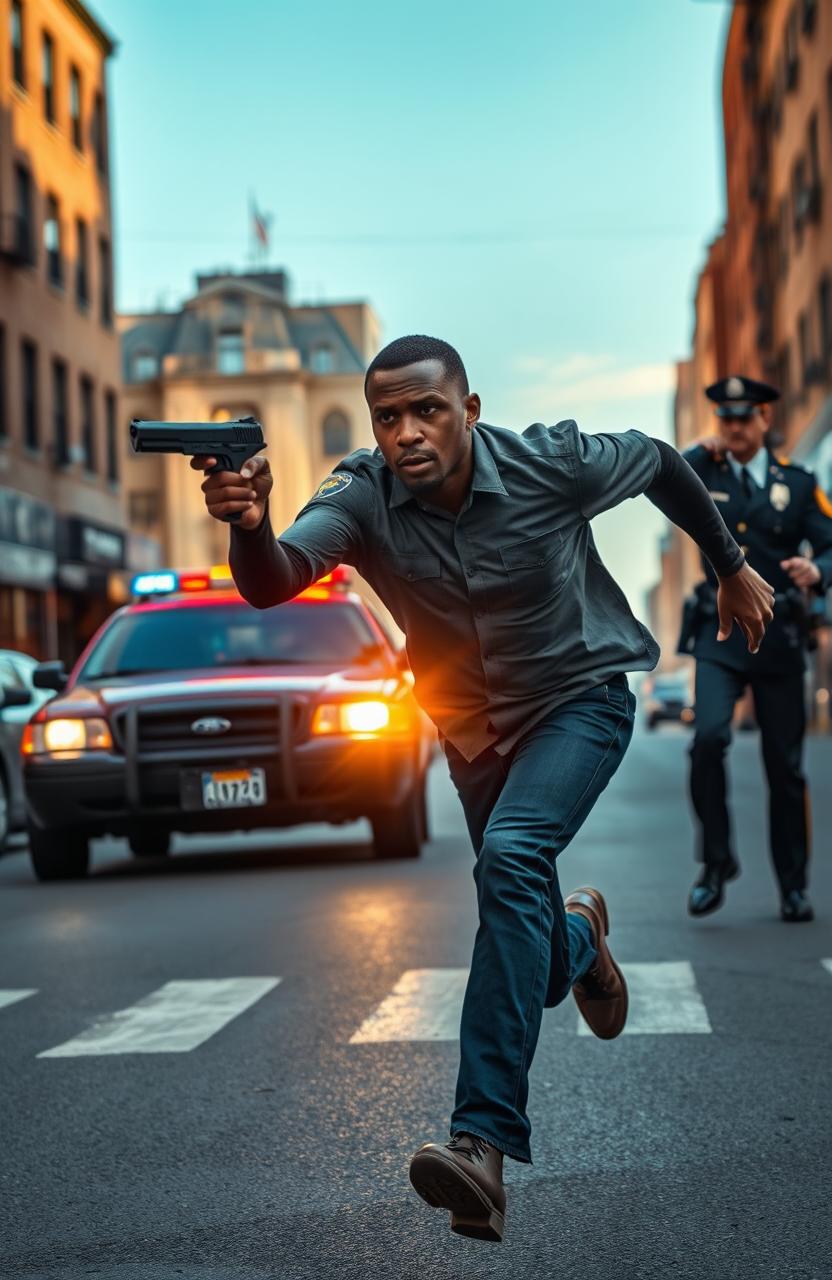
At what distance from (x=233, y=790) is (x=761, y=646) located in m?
4.16

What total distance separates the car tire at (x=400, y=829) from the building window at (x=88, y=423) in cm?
2957

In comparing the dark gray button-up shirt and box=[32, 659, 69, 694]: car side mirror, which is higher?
the dark gray button-up shirt

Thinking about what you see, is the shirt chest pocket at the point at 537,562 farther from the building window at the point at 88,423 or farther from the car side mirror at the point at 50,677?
the building window at the point at 88,423

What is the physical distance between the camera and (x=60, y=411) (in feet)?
129

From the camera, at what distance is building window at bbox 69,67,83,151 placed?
4122 centimetres

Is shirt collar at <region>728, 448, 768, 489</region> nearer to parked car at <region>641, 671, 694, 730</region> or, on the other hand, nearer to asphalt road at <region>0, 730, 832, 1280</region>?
asphalt road at <region>0, 730, 832, 1280</region>

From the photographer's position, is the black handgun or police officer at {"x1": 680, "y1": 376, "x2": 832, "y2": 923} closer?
the black handgun

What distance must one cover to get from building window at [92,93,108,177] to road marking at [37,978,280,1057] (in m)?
37.8

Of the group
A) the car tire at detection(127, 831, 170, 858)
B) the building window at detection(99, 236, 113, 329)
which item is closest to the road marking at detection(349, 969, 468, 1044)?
the car tire at detection(127, 831, 170, 858)

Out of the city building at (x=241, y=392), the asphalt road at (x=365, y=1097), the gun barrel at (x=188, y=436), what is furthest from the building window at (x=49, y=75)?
the city building at (x=241, y=392)

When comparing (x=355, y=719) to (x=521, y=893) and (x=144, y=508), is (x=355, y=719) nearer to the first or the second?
(x=521, y=893)

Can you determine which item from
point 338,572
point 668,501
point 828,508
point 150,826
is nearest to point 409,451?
point 668,501

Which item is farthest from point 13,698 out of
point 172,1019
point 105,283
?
point 105,283

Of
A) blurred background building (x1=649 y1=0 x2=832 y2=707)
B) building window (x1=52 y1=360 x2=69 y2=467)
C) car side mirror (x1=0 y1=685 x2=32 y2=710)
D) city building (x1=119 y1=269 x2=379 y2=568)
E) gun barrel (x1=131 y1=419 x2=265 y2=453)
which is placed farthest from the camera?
city building (x1=119 y1=269 x2=379 y2=568)
